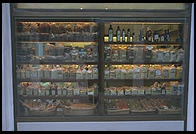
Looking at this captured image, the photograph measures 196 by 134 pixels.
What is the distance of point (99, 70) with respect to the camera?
11.1ft

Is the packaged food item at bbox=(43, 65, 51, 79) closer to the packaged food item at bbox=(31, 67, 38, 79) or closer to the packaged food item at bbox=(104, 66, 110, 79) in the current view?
the packaged food item at bbox=(31, 67, 38, 79)

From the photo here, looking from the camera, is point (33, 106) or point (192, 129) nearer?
point (192, 129)

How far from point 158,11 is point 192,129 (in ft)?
4.68

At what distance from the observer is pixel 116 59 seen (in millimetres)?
3441

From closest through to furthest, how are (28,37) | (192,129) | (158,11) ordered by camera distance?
(192,129) < (158,11) < (28,37)

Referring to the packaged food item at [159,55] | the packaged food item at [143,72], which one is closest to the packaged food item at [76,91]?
the packaged food item at [143,72]

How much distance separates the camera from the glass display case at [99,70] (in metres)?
3.30

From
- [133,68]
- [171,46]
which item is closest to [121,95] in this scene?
[133,68]

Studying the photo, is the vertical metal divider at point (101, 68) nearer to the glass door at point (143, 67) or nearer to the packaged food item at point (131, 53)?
the glass door at point (143, 67)

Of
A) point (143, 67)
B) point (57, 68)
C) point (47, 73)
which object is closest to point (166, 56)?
point (143, 67)

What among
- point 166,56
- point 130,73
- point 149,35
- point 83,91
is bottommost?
point 83,91

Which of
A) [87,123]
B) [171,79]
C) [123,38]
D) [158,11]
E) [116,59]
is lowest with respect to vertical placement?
[87,123]

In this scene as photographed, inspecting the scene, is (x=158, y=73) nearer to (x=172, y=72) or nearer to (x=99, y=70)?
(x=172, y=72)

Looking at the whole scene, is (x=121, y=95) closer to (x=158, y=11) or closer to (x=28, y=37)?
(x=158, y=11)
